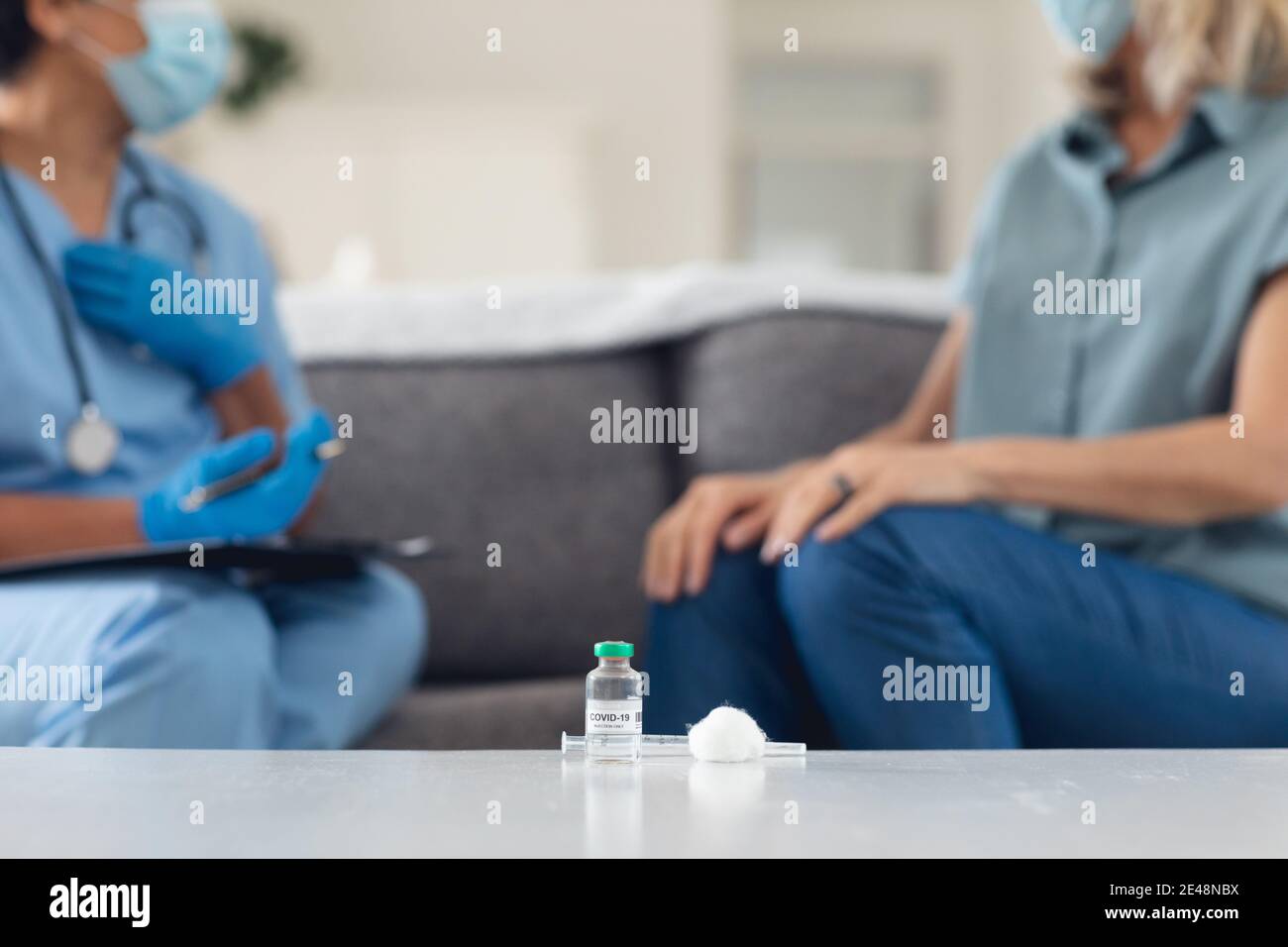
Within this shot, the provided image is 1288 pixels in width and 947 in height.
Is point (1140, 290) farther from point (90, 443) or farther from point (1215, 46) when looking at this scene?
point (90, 443)

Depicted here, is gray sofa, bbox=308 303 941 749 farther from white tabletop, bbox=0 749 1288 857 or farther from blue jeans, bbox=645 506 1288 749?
white tabletop, bbox=0 749 1288 857

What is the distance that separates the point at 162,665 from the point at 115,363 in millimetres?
391

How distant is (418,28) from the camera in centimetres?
523

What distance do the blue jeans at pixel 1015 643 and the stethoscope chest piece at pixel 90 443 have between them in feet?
1.87

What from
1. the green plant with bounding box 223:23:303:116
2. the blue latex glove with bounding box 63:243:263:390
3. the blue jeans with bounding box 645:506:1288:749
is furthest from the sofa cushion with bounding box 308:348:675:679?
the green plant with bounding box 223:23:303:116

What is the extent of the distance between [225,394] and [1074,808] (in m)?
0.97

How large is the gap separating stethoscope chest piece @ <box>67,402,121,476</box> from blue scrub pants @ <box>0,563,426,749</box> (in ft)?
0.55

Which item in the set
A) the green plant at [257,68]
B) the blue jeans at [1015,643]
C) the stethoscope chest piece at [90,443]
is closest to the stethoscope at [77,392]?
the stethoscope chest piece at [90,443]

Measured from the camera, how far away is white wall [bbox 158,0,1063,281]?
195 inches

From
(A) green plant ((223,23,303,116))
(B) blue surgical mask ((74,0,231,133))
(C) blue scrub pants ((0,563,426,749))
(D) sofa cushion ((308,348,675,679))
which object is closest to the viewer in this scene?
(C) blue scrub pants ((0,563,426,749))

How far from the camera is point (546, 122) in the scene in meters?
5.04

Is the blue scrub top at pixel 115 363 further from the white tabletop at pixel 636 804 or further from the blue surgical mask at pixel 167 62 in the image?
the white tabletop at pixel 636 804

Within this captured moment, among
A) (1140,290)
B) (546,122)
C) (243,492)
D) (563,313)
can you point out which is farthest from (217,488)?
(546,122)

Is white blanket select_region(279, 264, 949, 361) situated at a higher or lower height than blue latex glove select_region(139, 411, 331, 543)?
higher
